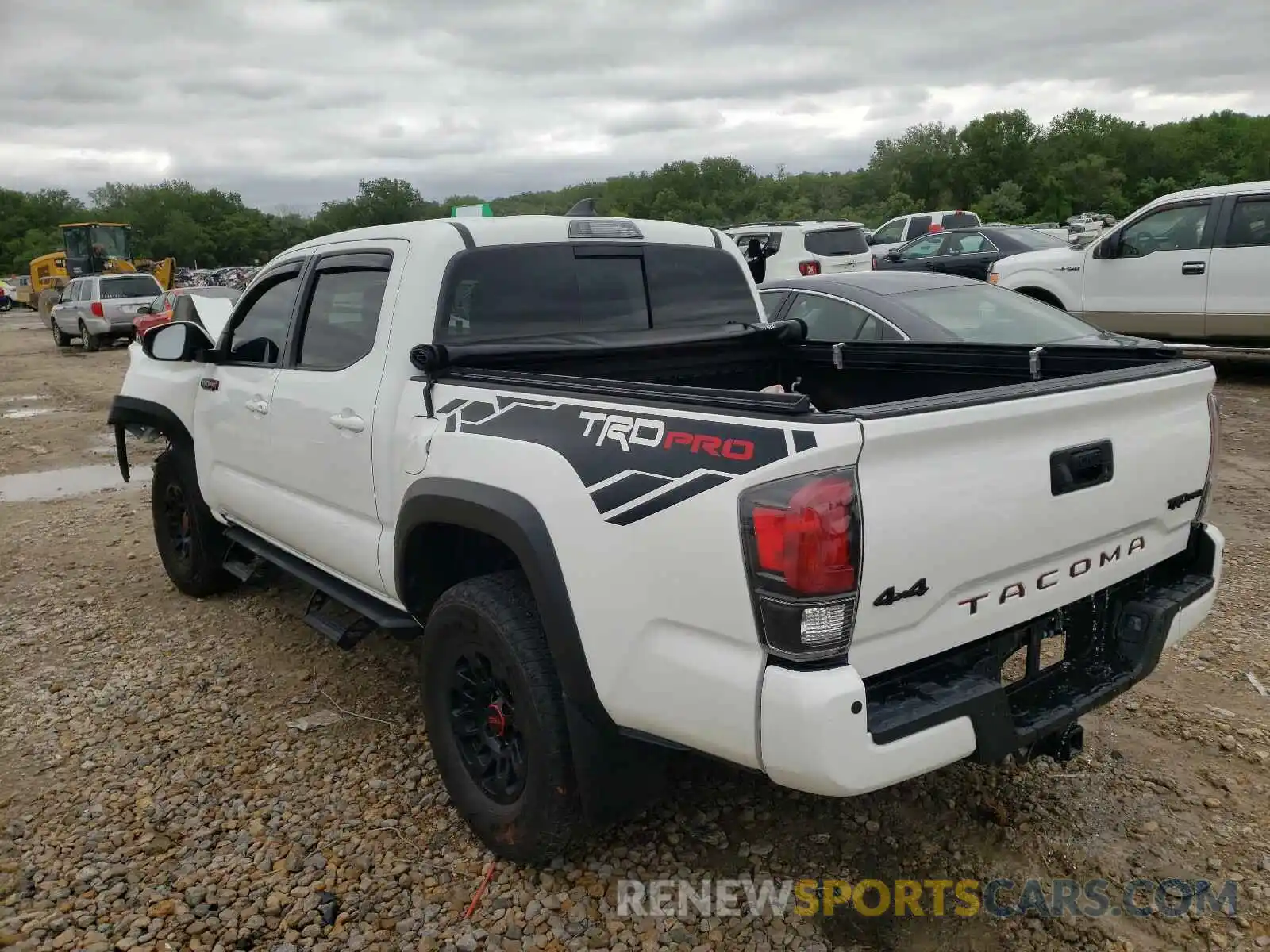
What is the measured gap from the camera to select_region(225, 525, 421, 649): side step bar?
3414mm

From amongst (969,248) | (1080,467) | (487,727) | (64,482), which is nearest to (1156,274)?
(969,248)

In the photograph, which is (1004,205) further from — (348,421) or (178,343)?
(348,421)

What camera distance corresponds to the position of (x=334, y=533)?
362 centimetres

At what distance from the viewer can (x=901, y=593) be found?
6.94ft

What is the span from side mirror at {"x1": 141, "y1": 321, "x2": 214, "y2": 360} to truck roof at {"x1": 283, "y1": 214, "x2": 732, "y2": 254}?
2.87 ft

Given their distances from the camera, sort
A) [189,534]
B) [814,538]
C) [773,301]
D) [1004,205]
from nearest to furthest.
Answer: [814,538], [189,534], [773,301], [1004,205]

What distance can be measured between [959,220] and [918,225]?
1078mm

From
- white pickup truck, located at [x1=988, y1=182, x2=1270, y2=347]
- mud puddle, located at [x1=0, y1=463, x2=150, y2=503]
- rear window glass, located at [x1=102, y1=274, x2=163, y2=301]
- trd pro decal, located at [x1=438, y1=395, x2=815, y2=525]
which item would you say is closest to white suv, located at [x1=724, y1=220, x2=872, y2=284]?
white pickup truck, located at [x1=988, y1=182, x2=1270, y2=347]

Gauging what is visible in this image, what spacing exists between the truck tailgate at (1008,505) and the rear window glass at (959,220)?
65.5 feet

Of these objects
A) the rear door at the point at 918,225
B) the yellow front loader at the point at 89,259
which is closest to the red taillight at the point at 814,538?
the rear door at the point at 918,225

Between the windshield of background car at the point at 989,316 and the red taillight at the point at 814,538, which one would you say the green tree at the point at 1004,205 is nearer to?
the windshield of background car at the point at 989,316

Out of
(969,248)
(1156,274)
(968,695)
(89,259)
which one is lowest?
(968,695)

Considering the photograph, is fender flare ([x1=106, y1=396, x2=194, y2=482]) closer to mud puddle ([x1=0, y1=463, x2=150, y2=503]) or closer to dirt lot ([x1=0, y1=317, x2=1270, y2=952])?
dirt lot ([x1=0, y1=317, x2=1270, y2=952])

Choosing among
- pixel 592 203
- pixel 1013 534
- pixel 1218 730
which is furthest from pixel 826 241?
pixel 1013 534
